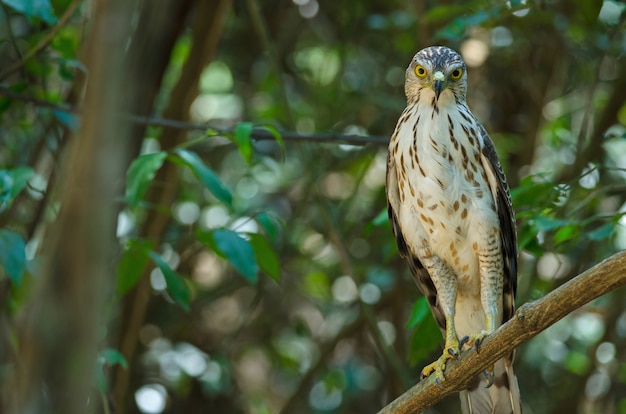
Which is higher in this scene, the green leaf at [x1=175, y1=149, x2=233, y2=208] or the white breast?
the green leaf at [x1=175, y1=149, x2=233, y2=208]

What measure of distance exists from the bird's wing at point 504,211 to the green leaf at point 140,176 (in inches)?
53.6

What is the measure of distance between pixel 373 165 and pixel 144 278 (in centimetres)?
199

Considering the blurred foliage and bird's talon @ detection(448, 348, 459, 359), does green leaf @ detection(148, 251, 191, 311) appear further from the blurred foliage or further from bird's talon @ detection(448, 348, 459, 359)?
the blurred foliage

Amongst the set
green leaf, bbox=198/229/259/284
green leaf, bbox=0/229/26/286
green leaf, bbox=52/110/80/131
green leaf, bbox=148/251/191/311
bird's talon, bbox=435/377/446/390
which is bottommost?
bird's talon, bbox=435/377/446/390

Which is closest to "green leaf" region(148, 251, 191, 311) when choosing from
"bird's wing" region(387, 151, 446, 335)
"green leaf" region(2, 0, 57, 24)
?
"bird's wing" region(387, 151, 446, 335)

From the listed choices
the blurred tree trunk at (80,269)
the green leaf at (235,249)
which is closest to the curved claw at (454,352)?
the green leaf at (235,249)

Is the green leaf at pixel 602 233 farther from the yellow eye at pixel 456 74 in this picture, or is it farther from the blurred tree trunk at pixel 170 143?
the blurred tree trunk at pixel 170 143

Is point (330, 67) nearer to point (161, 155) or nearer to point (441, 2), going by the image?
point (441, 2)

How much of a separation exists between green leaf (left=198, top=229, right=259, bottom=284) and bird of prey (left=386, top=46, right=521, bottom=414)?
Answer: 2.42 feet

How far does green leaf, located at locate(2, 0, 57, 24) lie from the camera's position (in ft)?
11.6

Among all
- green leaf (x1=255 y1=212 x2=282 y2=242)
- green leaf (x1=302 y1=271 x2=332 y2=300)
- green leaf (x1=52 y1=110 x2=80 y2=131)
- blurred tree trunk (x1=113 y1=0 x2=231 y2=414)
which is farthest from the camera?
green leaf (x1=302 y1=271 x2=332 y2=300)

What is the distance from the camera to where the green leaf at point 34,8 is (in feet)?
11.6

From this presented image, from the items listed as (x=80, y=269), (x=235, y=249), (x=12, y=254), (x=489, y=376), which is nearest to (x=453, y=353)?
(x=489, y=376)

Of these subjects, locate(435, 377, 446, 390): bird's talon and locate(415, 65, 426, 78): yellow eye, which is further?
locate(415, 65, 426, 78): yellow eye
